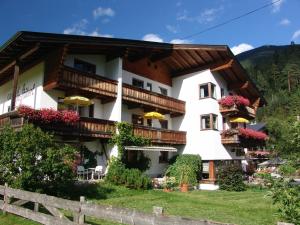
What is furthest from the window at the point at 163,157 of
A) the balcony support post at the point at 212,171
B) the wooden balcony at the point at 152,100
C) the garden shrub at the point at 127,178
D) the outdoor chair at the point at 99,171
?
the outdoor chair at the point at 99,171

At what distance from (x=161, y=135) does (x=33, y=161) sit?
48.0 ft

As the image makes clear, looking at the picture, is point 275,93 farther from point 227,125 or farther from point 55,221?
point 55,221

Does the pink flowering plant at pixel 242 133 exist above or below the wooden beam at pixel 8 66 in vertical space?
below

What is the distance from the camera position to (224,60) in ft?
96.9

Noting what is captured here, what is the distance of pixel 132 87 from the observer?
24969mm

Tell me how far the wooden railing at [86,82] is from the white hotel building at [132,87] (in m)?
0.06

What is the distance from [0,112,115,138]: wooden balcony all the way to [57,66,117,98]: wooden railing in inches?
77.8

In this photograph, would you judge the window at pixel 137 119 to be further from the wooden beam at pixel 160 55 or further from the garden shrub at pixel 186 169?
the wooden beam at pixel 160 55

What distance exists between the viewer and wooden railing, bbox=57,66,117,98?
1988cm

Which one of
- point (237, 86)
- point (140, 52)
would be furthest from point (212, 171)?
point (140, 52)

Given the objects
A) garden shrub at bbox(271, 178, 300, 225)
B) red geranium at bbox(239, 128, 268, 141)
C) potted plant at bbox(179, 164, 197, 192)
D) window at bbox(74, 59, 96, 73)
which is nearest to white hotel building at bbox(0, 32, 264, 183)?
window at bbox(74, 59, 96, 73)

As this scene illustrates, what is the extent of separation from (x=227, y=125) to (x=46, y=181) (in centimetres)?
2193

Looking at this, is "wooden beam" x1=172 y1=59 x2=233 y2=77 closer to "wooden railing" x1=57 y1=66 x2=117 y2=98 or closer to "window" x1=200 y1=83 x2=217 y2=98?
"window" x1=200 y1=83 x2=217 y2=98

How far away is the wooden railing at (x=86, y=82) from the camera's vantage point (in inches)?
783
